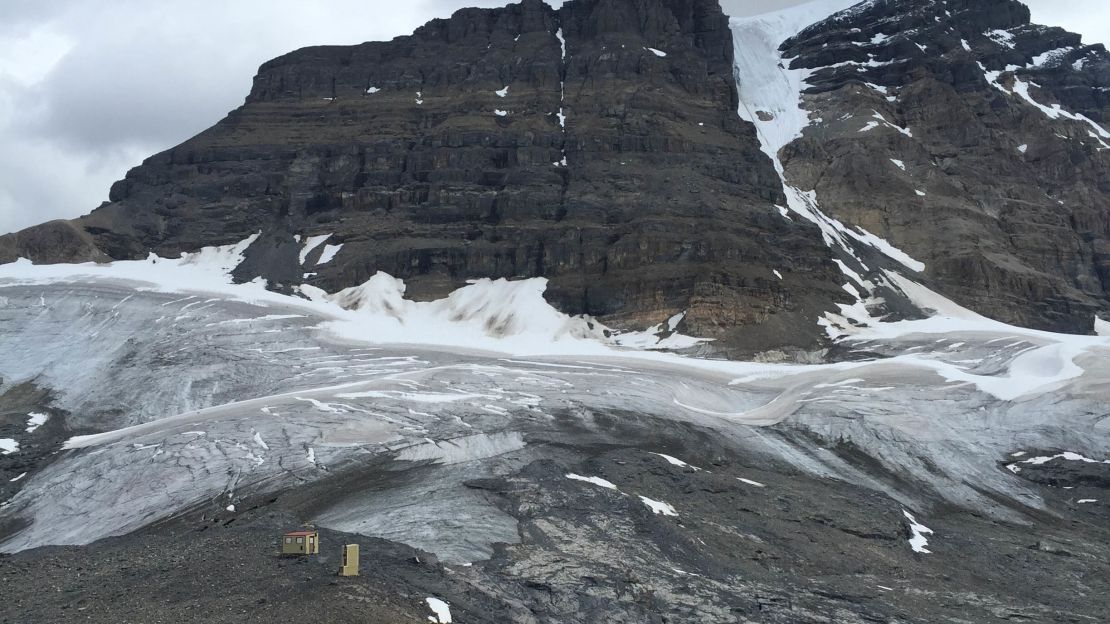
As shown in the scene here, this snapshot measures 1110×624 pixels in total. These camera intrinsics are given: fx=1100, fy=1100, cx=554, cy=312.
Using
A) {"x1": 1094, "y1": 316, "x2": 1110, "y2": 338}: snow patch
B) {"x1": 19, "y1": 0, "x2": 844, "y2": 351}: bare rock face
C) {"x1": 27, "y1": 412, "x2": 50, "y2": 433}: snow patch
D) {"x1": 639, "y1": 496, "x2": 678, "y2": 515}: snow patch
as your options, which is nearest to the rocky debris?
{"x1": 639, "y1": 496, "x2": 678, "y2": 515}: snow patch

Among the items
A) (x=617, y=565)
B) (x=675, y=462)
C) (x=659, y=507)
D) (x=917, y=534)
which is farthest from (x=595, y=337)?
(x=617, y=565)

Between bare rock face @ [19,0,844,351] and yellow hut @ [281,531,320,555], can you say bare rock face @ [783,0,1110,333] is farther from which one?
yellow hut @ [281,531,320,555]

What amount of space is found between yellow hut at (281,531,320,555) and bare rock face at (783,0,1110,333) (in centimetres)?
8263

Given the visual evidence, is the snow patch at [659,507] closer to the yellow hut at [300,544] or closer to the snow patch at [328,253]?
the yellow hut at [300,544]

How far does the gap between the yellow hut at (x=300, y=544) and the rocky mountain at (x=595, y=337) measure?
415mm

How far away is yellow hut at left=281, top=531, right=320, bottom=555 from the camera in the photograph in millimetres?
33844

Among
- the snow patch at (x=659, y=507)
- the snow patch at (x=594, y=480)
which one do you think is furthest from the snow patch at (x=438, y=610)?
the snow patch at (x=594, y=480)

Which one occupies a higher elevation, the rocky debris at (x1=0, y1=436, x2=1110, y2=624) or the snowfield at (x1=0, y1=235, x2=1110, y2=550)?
the snowfield at (x1=0, y1=235, x2=1110, y2=550)

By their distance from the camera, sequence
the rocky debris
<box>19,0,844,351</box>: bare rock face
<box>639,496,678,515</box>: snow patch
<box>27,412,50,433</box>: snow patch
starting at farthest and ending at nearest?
<box>19,0,844,351</box>: bare rock face
<box>27,412,50,433</box>: snow patch
<box>639,496,678,515</box>: snow patch
the rocky debris

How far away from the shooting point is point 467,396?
6206 cm

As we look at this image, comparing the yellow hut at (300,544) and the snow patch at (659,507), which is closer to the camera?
the yellow hut at (300,544)

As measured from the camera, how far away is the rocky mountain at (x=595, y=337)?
38.6 meters

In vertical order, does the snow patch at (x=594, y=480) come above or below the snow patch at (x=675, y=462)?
below

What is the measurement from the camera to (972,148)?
12975 centimetres
